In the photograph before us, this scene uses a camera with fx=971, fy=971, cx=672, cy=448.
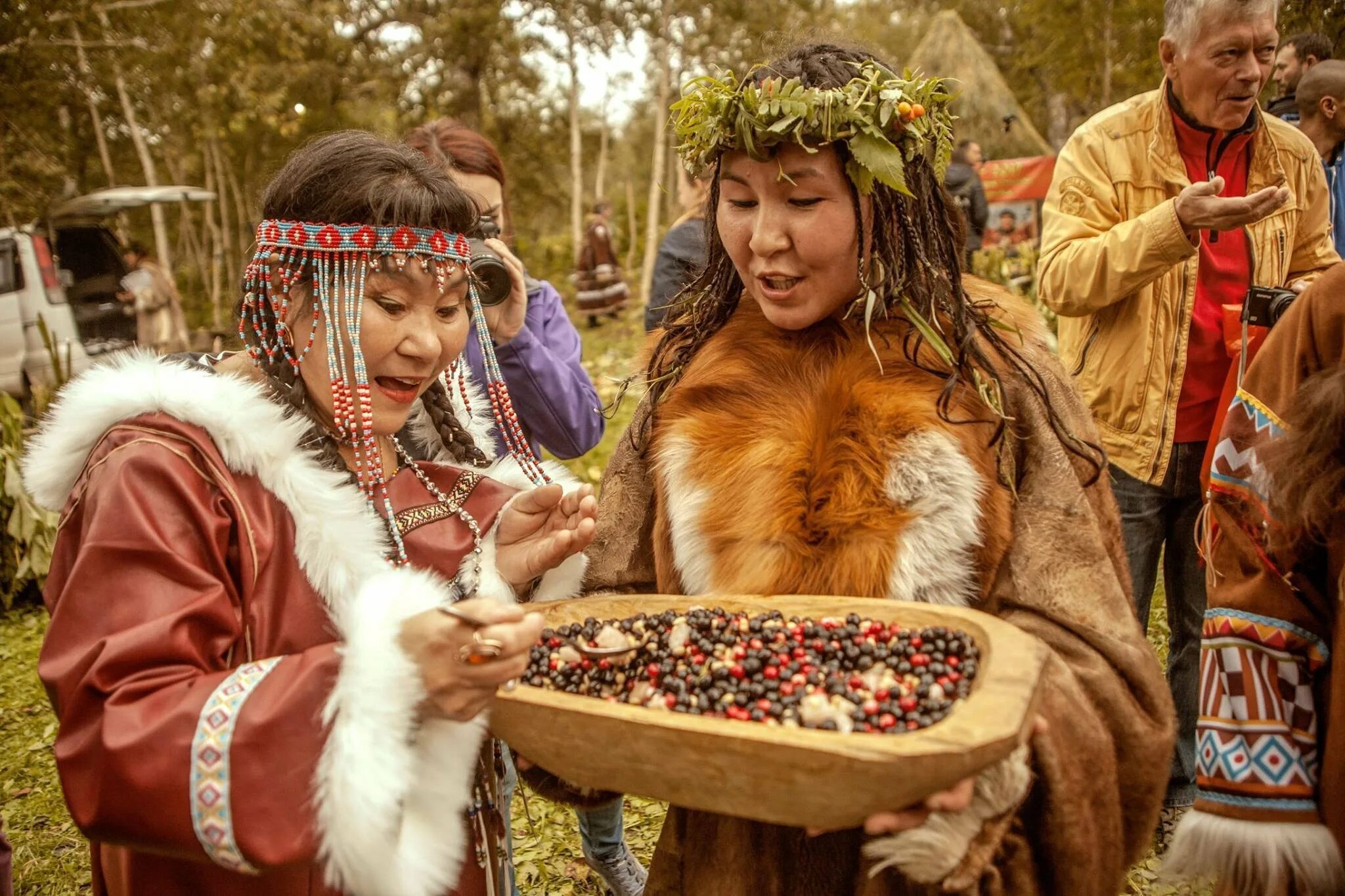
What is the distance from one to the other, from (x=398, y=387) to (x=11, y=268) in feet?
34.3

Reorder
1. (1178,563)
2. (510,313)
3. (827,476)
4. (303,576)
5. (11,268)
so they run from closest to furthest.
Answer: (303,576), (827,476), (510,313), (1178,563), (11,268)

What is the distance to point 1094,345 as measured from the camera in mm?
3010

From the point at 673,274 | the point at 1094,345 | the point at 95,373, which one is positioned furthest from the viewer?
the point at 673,274

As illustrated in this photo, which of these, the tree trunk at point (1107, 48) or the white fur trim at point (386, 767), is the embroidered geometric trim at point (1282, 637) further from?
the tree trunk at point (1107, 48)

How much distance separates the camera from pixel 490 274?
8.11 ft

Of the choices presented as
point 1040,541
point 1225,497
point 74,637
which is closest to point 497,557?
point 74,637

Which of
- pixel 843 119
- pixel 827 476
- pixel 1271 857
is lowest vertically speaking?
pixel 1271 857

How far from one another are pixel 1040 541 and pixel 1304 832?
2.02 ft

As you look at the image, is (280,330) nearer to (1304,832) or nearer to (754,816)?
(754,816)

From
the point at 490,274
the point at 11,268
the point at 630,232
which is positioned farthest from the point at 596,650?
the point at 630,232

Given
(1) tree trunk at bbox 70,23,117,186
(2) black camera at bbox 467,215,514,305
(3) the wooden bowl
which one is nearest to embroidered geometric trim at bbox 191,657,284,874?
(3) the wooden bowl

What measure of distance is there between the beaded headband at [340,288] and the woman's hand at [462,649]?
0.44m

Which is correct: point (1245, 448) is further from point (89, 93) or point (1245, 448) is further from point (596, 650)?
point (89, 93)

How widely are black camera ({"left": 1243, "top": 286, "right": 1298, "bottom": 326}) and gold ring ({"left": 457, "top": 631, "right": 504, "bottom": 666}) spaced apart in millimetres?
2026
